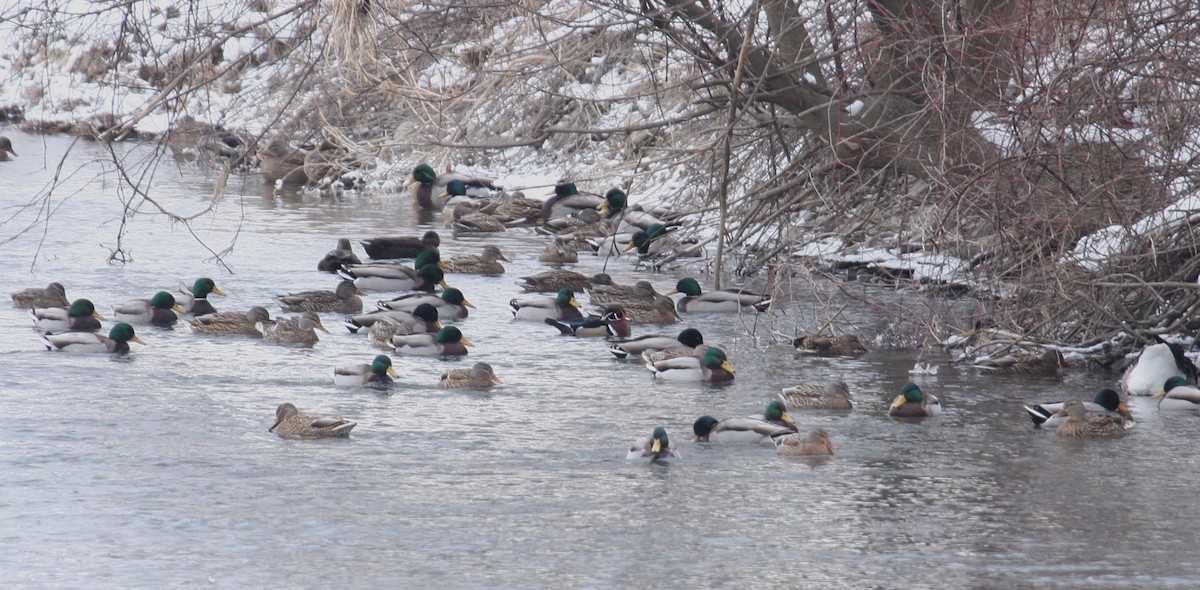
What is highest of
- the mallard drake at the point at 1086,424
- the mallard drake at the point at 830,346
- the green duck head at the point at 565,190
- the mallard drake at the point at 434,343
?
the green duck head at the point at 565,190

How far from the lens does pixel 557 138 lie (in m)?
23.5

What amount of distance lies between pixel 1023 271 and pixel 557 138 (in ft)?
44.4

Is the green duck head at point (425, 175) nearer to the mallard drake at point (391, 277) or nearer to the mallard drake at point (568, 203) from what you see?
the mallard drake at point (568, 203)

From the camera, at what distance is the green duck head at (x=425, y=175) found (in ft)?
77.0

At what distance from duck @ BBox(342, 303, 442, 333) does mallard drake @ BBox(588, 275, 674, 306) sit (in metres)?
1.82

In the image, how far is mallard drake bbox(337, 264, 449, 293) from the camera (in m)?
15.4

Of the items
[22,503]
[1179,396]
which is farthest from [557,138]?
[22,503]

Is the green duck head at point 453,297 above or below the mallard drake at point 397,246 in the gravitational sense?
below

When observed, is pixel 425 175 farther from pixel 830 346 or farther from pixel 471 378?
pixel 471 378

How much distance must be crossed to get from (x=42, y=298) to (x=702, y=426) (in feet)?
21.1

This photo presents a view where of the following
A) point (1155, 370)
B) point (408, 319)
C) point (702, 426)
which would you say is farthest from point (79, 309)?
point (1155, 370)

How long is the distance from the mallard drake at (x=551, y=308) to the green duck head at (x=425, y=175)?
33.1 feet

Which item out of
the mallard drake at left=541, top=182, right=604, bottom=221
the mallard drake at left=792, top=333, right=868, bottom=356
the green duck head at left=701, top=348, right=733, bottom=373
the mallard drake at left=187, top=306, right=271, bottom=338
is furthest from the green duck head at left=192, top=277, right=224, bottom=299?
the mallard drake at left=541, top=182, right=604, bottom=221

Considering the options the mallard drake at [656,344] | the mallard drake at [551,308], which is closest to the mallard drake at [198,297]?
the mallard drake at [551,308]
